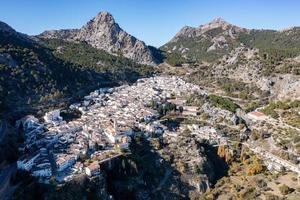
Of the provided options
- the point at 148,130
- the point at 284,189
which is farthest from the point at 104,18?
the point at 284,189

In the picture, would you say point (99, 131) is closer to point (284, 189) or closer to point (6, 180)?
point (6, 180)

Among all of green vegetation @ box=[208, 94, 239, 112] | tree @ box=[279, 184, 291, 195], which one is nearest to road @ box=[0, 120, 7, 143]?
tree @ box=[279, 184, 291, 195]

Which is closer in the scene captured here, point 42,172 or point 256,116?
point 42,172

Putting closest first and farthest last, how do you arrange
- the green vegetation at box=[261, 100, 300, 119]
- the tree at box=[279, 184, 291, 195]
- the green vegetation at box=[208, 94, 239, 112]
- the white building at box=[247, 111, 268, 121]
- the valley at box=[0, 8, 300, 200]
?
the valley at box=[0, 8, 300, 200] → the tree at box=[279, 184, 291, 195] → the green vegetation at box=[261, 100, 300, 119] → the white building at box=[247, 111, 268, 121] → the green vegetation at box=[208, 94, 239, 112]

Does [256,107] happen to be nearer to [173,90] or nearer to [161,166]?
[173,90]

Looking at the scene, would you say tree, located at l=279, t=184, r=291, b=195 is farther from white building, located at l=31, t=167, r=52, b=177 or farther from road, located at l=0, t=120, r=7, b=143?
road, located at l=0, t=120, r=7, b=143
